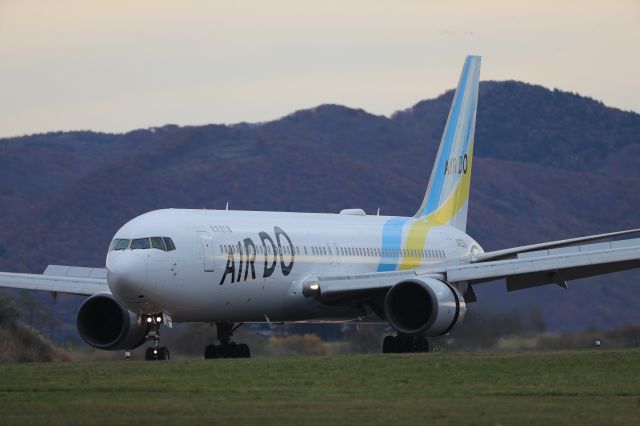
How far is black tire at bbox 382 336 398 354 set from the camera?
37625 mm

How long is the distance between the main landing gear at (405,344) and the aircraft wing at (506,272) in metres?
1.22

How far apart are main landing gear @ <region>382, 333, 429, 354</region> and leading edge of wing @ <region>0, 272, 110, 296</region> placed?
692cm

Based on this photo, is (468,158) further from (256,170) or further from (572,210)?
(256,170)

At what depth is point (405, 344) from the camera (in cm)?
3750

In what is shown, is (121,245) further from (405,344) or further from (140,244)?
(405,344)

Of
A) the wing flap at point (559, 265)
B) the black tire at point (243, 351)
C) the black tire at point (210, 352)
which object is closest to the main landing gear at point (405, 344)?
the wing flap at point (559, 265)

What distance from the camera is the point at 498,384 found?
79.2 ft

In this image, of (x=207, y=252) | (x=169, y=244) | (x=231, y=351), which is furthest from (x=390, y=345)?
(x=169, y=244)

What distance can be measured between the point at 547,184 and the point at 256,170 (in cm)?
2620

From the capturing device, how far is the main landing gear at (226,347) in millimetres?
36188

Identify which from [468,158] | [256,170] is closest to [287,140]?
[256,170]

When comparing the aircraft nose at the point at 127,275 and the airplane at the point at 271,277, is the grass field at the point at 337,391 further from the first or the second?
the airplane at the point at 271,277

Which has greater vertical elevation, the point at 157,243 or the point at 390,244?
the point at 390,244

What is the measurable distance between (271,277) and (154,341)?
3.79m
